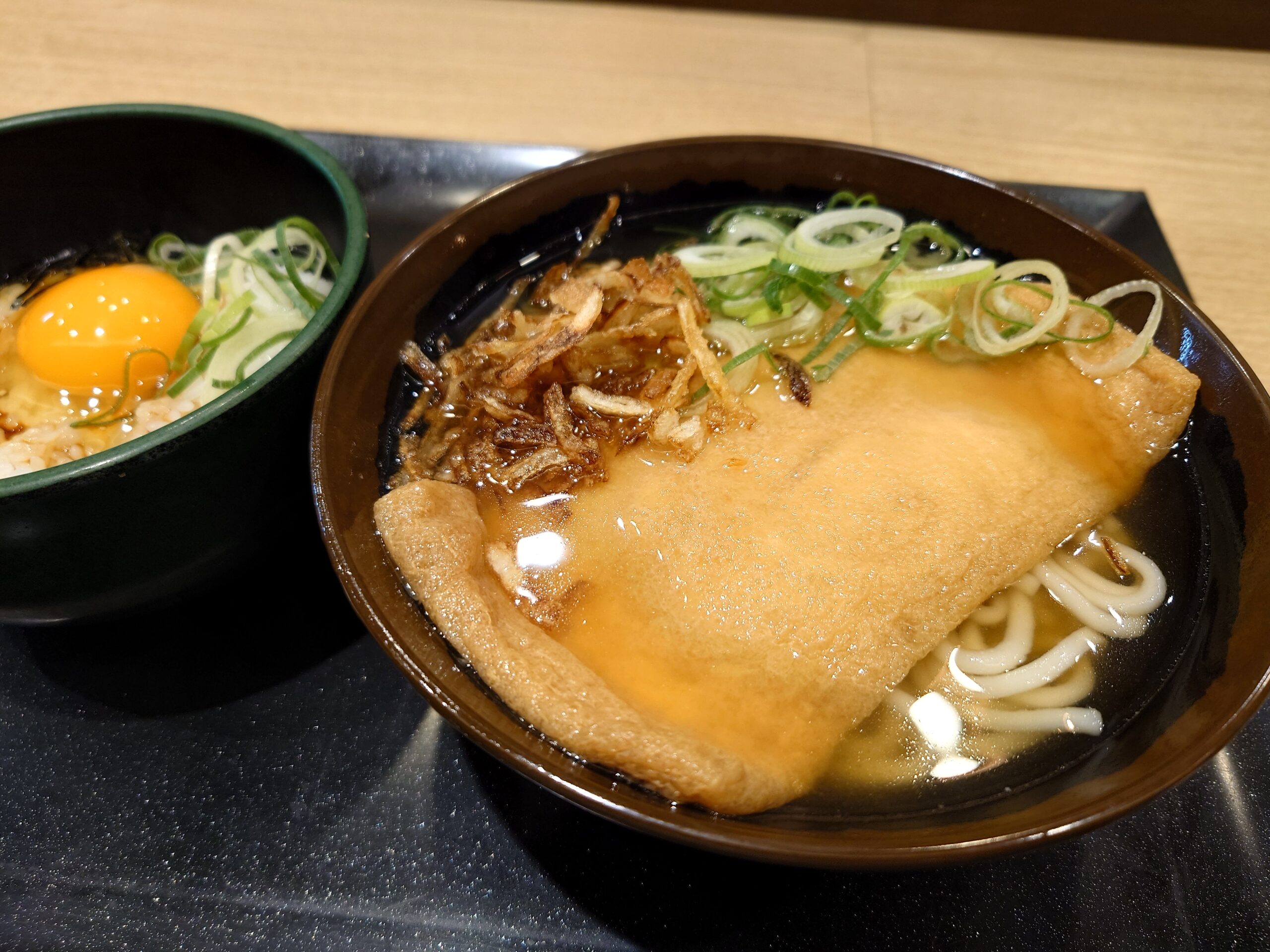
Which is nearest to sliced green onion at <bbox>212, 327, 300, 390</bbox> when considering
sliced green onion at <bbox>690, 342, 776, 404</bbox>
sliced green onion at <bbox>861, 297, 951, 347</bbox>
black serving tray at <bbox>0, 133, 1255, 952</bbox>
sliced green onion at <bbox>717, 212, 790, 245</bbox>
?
black serving tray at <bbox>0, 133, 1255, 952</bbox>

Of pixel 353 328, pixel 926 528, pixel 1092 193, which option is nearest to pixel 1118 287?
pixel 926 528

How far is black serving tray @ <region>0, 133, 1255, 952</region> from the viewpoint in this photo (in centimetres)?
131

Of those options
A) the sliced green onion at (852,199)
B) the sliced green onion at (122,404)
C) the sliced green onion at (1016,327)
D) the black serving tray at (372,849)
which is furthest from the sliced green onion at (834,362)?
the sliced green onion at (122,404)

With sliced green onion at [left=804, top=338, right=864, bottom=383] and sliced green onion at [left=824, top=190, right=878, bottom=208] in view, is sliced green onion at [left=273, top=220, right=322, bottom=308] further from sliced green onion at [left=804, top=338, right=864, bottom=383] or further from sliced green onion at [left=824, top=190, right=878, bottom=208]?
sliced green onion at [left=824, top=190, right=878, bottom=208]

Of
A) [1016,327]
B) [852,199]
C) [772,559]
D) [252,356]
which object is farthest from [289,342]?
[1016,327]

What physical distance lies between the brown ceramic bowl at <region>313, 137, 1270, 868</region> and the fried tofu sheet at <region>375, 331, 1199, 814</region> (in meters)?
0.06

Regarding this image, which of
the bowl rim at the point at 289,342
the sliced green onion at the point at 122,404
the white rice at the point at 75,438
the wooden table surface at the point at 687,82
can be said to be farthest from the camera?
the wooden table surface at the point at 687,82

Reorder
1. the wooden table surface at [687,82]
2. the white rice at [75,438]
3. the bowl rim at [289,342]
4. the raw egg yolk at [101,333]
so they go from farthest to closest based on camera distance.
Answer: the wooden table surface at [687,82]
the raw egg yolk at [101,333]
the white rice at [75,438]
the bowl rim at [289,342]

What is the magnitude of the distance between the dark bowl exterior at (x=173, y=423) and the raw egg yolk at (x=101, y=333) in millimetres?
249

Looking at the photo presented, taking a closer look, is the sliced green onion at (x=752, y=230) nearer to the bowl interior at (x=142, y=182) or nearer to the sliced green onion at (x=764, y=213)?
the sliced green onion at (x=764, y=213)

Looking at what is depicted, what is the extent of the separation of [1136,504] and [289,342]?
6.09ft

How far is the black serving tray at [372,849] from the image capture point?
1313mm

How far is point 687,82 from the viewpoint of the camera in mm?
3287

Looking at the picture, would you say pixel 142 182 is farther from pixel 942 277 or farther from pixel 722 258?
pixel 942 277
